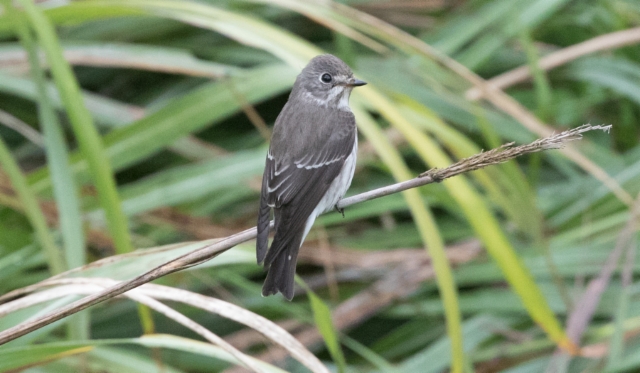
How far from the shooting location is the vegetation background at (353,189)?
285cm

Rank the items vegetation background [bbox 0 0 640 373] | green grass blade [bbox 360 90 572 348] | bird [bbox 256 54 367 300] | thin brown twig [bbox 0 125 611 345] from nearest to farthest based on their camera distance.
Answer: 1. thin brown twig [bbox 0 125 611 345]
2. bird [bbox 256 54 367 300]
3. green grass blade [bbox 360 90 572 348]
4. vegetation background [bbox 0 0 640 373]

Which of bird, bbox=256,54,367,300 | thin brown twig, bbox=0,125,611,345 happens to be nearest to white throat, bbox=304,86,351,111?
bird, bbox=256,54,367,300

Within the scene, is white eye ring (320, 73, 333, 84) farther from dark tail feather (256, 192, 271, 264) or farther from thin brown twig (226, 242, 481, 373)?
thin brown twig (226, 242, 481, 373)

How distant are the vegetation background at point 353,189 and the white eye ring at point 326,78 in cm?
43

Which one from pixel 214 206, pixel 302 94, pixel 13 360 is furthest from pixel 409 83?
pixel 13 360

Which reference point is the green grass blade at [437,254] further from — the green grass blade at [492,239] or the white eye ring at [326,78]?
the white eye ring at [326,78]

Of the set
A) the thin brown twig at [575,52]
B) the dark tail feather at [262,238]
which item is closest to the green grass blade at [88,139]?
the dark tail feather at [262,238]

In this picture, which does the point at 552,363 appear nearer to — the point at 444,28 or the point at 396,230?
the point at 396,230

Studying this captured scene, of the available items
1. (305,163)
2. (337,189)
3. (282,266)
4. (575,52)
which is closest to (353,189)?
(575,52)

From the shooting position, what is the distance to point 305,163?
2246mm

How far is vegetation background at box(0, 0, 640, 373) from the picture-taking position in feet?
9.34

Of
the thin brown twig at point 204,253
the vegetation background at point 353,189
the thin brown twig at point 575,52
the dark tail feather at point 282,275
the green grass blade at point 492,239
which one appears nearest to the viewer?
the thin brown twig at point 204,253

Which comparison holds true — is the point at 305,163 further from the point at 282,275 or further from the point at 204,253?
the point at 204,253

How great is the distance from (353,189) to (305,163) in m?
1.95
